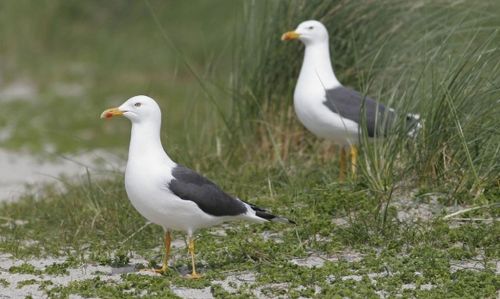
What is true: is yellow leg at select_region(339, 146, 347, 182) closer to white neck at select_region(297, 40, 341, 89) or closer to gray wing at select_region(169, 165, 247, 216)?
white neck at select_region(297, 40, 341, 89)

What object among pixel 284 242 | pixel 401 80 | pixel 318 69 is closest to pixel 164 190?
pixel 284 242

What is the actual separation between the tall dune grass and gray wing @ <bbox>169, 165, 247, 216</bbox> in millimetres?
1339

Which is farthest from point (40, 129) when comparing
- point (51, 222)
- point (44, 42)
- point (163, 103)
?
point (51, 222)

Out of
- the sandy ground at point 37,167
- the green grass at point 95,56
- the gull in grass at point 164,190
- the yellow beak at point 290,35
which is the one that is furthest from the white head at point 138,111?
the green grass at point 95,56

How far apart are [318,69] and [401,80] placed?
696 mm

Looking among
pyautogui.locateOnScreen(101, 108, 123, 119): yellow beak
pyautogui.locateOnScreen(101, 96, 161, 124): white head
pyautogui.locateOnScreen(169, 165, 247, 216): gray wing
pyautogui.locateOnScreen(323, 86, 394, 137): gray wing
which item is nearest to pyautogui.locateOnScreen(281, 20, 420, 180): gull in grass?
pyautogui.locateOnScreen(323, 86, 394, 137): gray wing

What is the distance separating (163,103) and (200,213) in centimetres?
917

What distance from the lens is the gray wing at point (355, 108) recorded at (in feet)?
26.8

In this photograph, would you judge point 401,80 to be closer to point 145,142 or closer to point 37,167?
point 145,142

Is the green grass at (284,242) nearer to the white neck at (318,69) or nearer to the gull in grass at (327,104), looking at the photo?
the gull in grass at (327,104)

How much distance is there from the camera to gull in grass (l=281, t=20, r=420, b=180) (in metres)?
8.20

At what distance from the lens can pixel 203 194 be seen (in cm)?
638

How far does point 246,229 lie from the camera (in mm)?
7523

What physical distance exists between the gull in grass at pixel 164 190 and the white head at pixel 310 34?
2480 mm
